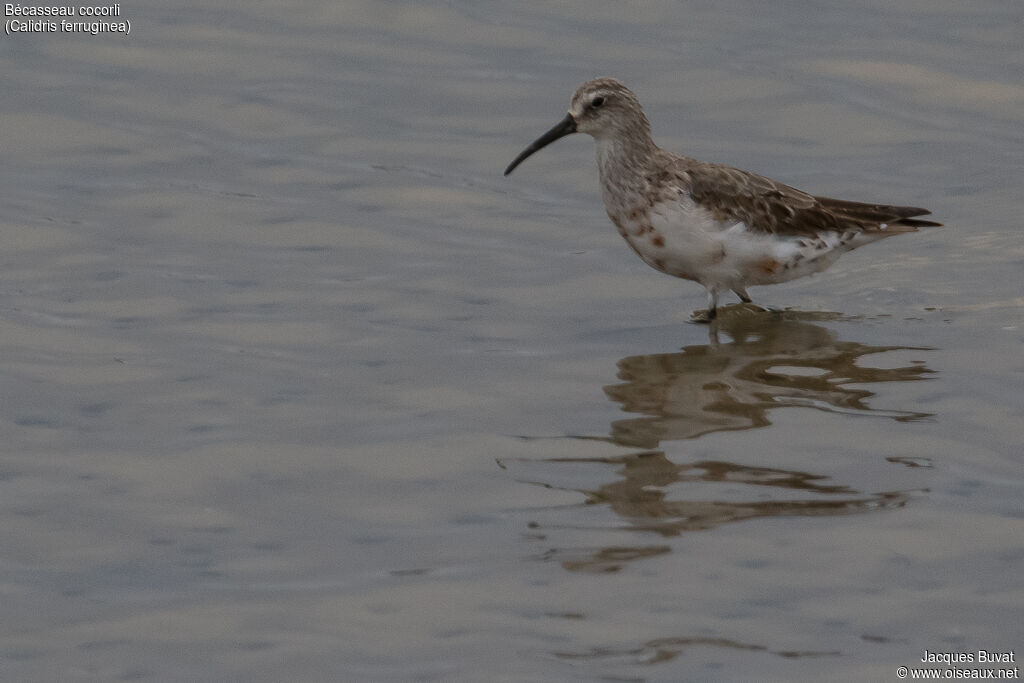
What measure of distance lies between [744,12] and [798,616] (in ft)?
43.7

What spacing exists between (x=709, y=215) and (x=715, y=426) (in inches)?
102

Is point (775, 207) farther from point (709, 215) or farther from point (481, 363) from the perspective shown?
point (481, 363)

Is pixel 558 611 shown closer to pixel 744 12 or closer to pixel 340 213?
pixel 340 213

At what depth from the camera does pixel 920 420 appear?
8891mm

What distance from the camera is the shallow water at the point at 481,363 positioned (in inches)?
263

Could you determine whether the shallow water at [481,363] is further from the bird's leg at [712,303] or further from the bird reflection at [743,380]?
the bird's leg at [712,303]

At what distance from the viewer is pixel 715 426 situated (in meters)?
8.91

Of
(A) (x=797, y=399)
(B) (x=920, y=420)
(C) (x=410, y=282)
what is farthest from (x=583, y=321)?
(B) (x=920, y=420)

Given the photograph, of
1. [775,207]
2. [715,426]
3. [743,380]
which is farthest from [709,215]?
[715,426]

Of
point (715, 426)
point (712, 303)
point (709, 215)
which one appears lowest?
point (715, 426)

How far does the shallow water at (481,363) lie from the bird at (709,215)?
1.40 feet

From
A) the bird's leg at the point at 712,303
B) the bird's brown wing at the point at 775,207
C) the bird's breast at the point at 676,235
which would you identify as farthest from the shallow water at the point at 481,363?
the bird's brown wing at the point at 775,207

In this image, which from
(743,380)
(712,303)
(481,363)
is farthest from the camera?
(712,303)

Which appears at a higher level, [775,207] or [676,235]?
[775,207]
